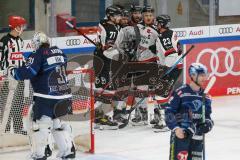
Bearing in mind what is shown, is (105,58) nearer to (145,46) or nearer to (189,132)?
(145,46)

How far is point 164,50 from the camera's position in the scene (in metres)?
10.3

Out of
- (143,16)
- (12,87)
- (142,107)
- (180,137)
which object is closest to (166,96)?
(142,107)

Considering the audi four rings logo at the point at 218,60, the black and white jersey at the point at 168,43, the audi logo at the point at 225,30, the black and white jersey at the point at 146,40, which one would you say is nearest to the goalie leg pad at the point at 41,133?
the black and white jersey at the point at 168,43

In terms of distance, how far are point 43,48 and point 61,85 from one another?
0.43 m

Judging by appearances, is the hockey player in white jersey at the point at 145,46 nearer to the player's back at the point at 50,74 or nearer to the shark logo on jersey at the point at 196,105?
the player's back at the point at 50,74

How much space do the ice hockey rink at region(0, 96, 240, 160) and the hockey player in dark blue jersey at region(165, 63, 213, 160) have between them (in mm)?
2069

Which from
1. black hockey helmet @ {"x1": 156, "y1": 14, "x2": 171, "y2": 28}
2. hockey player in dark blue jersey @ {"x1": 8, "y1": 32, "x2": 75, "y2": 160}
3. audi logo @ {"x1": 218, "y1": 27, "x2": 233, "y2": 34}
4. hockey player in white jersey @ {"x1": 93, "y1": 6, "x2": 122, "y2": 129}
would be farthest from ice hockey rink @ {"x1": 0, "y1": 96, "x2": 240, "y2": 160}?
audi logo @ {"x1": 218, "y1": 27, "x2": 233, "y2": 34}

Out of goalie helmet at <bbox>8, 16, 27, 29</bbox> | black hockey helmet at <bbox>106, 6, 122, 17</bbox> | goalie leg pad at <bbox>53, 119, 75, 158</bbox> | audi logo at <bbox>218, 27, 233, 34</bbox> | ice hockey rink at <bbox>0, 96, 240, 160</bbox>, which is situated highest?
black hockey helmet at <bbox>106, 6, 122, 17</bbox>

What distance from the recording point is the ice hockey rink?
29.2 ft

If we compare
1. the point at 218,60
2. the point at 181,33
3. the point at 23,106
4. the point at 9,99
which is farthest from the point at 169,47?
the point at 218,60

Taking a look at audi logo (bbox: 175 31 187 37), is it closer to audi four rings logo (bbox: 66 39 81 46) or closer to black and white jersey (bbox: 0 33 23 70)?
audi four rings logo (bbox: 66 39 81 46)

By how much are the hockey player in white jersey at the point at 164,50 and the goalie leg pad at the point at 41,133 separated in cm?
280

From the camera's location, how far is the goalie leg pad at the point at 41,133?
7770 mm

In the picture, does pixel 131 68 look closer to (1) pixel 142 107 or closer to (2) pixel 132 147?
(1) pixel 142 107
